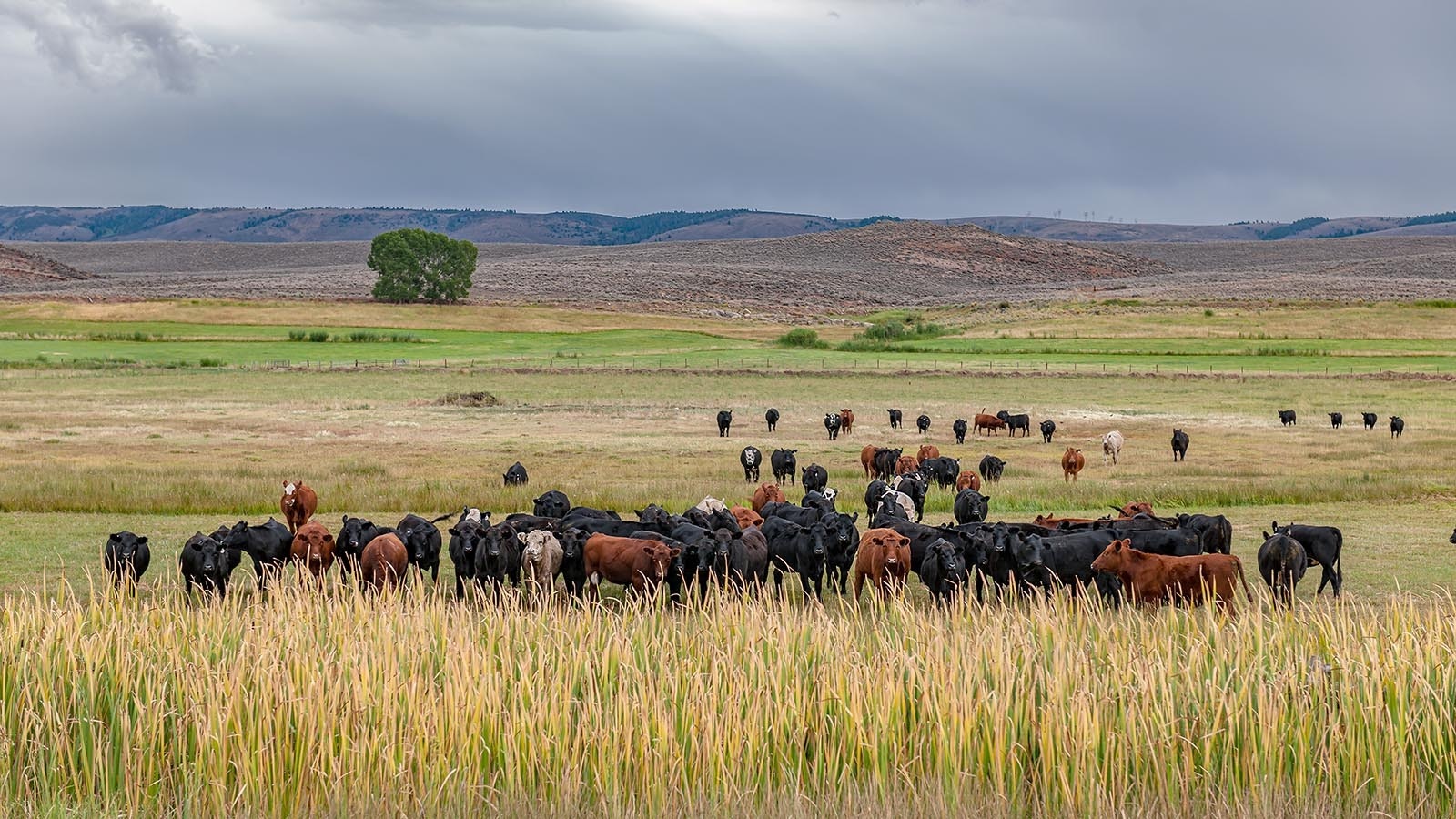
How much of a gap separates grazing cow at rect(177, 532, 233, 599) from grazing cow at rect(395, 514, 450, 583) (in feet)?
7.61

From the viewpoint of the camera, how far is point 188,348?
82.7 meters

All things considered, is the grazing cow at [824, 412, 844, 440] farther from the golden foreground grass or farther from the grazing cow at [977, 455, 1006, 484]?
the golden foreground grass

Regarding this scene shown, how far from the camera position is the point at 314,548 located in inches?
676

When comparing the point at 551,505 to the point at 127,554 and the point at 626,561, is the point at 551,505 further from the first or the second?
the point at 127,554

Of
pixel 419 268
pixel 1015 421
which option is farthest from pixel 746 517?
pixel 419 268

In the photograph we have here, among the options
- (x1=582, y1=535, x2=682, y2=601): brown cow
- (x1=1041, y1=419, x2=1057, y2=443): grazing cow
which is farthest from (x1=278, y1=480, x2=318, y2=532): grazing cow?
(x1=1041, y1=419, x2=1057, y2=443): grazing cow

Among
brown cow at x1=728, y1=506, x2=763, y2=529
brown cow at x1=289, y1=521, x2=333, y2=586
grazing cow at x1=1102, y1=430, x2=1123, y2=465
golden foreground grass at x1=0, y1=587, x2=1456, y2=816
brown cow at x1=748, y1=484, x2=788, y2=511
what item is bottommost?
grazing cow at x1=1102, y1=430, x2=1123, y2=465

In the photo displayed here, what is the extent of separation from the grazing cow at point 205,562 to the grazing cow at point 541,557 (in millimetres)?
3563

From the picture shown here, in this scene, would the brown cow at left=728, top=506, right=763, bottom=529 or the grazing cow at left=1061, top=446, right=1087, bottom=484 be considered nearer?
the brown cow at left=728, top=506, right=763, bottom=529

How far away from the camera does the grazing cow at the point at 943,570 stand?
15969 mm

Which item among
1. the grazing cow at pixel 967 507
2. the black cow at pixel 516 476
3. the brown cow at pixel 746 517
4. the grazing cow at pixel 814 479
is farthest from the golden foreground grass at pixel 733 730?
the black cow at pixel 516 476

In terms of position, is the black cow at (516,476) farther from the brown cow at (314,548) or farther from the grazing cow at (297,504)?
the brown cow at (314,548)

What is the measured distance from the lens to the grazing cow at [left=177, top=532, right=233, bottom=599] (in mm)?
15977

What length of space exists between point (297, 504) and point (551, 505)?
4167mm
